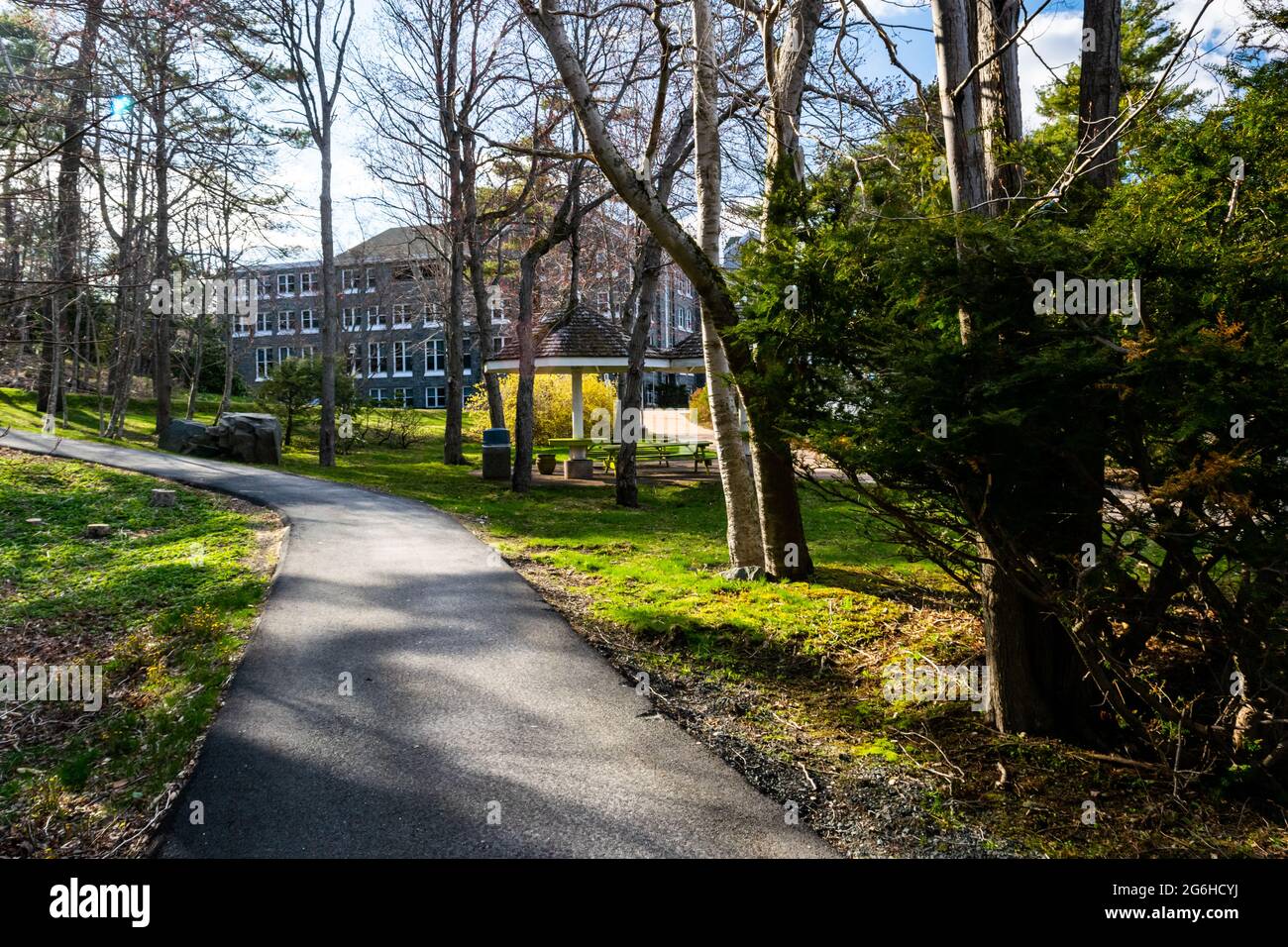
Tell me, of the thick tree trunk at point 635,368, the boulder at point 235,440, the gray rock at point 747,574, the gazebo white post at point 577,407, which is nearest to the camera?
the gray rock at point 747,574

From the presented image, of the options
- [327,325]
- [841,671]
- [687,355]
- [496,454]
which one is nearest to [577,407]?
Answer: [687,355]

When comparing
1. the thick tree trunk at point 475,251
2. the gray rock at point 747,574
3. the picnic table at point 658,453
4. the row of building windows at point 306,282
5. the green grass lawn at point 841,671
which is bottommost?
the green grass lawn at point 841,671

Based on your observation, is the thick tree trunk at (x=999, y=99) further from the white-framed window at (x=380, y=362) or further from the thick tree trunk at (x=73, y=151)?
the white-framed window at (x=380, y=362)

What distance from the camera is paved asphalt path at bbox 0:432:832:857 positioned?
3.76 m

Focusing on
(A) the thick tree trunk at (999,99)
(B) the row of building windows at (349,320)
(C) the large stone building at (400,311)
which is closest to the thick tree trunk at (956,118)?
(A) the thick tree trunk at (999,99)

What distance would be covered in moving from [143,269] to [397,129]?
8.69 m

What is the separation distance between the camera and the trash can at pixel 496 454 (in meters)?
19.8

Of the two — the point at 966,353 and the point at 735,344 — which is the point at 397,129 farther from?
the point at 966,353

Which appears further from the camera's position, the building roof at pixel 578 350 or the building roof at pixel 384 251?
the building roof at pixel 384 251

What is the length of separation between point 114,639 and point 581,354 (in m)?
15.3

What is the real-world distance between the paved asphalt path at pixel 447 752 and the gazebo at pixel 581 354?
13.8m

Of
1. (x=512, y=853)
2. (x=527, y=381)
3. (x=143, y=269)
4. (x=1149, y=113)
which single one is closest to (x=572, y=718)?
(x=512, y=853)

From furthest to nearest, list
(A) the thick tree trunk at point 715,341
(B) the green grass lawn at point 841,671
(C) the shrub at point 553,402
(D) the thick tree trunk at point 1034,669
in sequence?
(C) the shrub at point 553,402, (A) the thick tree trunk at point 715,341, (D) the thick tree trunk at point 1034,669, (B) the green grass lawn at point 841,671
